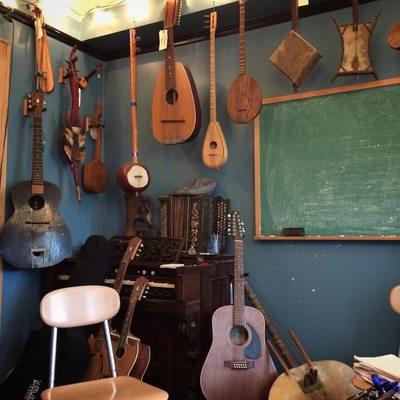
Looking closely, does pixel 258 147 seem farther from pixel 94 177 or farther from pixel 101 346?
pixel 101 346

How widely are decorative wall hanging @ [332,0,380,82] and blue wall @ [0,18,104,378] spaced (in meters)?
2.00

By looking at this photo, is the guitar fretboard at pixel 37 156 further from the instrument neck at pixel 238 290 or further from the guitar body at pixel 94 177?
the instrument neck at pixel 238 290

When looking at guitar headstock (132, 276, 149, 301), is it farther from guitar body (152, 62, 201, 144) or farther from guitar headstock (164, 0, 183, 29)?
guitar headstock (164, 0, 183, 29)

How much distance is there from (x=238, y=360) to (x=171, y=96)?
1.81m

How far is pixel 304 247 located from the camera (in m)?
3.00

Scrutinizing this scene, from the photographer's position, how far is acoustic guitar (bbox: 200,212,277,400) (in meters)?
2.52

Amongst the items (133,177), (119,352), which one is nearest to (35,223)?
(133,177)

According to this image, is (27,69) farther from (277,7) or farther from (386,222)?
(386,222)

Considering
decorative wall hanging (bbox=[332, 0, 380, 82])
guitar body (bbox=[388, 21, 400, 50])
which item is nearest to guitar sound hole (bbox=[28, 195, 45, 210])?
decorative wall hanging (bbox=[332, 0, 380, 82])

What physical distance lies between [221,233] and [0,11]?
2063 millimetres

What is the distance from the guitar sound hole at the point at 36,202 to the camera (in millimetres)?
2970

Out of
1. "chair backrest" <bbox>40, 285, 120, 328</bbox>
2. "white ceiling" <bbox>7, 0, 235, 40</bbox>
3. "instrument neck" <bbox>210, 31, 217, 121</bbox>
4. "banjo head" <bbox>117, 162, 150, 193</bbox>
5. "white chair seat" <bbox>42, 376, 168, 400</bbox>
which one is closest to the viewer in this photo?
"white chair seat" <bbox>42, 376, 168, 400</bbox>

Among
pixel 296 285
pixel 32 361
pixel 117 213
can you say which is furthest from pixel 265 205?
pixel 32 361

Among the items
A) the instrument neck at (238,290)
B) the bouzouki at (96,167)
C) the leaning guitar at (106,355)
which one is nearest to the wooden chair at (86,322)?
the leaning guitar at (106,355)
